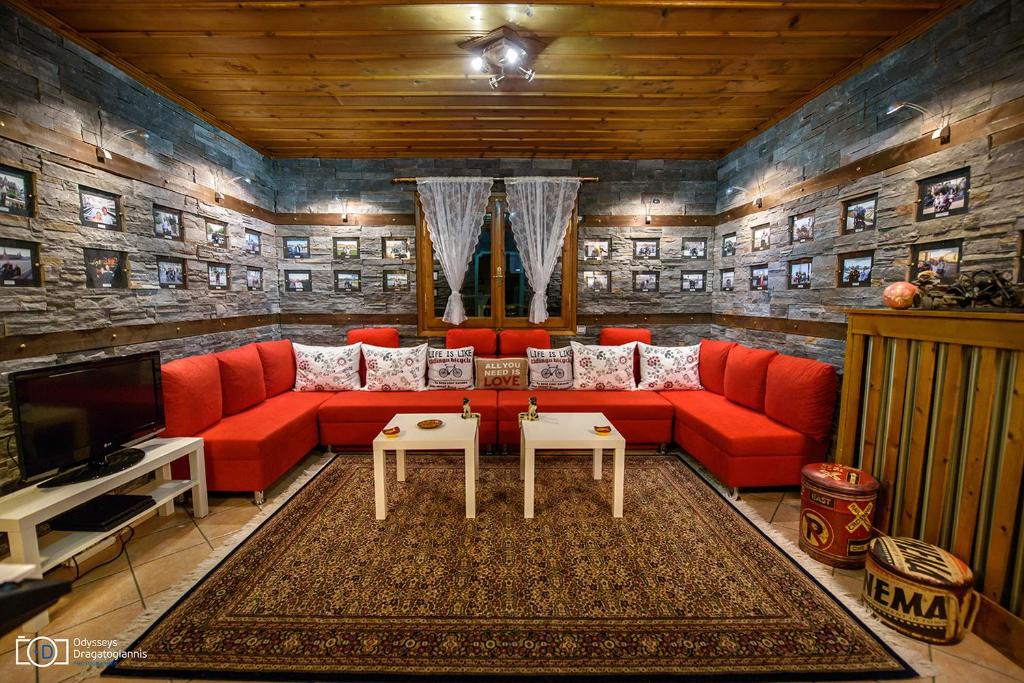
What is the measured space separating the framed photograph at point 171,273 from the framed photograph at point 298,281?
1.24 metres

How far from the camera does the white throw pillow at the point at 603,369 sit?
3.79m

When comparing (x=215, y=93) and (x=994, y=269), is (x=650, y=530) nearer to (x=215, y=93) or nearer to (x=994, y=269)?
(x=994, y=269)

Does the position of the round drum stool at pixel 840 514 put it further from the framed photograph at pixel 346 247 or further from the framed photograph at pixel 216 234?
the framed photograph at pixel 216 234

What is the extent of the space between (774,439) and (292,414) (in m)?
3.51

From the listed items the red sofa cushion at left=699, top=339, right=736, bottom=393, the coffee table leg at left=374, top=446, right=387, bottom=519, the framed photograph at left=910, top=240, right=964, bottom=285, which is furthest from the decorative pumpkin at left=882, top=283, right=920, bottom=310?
the coffee table leg at left=374, top=446, right=387, bottom=519

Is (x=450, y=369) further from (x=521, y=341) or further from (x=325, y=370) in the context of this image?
(x=325, y=370)

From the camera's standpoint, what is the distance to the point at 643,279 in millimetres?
4375

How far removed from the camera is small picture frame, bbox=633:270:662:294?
14.3ft

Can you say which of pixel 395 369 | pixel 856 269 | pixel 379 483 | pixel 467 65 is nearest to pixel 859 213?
pixel 856 269

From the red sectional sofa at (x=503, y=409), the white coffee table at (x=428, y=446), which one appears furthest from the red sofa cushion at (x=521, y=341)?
the white coffee table at (x=428, y=446)

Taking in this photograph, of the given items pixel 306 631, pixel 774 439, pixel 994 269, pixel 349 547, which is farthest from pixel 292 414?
pixel 994 269

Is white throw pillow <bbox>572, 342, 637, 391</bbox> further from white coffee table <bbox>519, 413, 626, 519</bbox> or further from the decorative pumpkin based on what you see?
the decorative pumpkin

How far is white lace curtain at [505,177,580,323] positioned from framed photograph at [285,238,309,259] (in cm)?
228

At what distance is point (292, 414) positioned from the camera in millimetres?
3057
